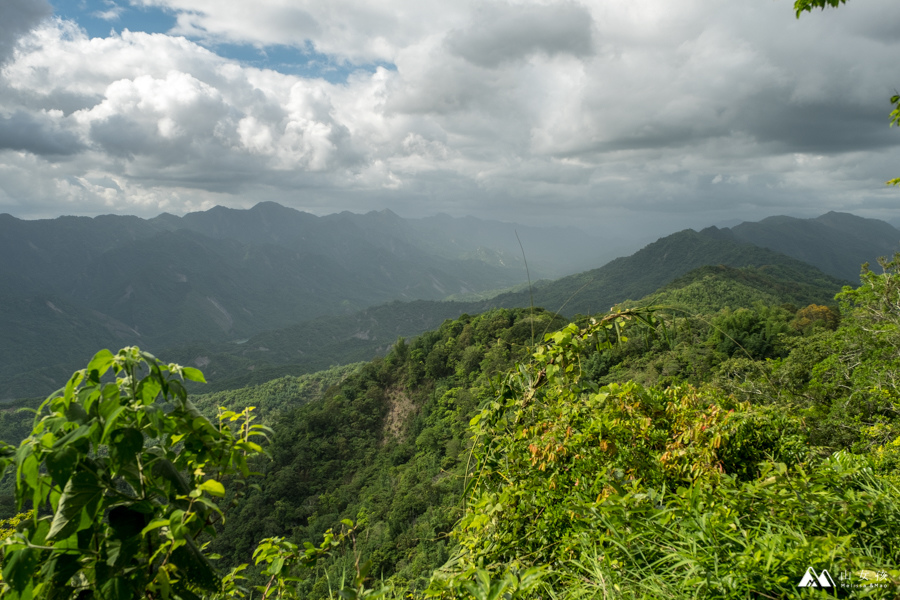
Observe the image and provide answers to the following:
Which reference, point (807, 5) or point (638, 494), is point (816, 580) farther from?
point (807, 5)

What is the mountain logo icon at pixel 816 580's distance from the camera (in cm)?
158

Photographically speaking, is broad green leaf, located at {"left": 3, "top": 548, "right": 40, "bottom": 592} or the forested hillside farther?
the forested hillside

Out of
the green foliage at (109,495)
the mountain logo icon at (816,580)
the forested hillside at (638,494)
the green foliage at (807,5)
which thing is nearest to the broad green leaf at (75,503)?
the green foliage at (109,495)

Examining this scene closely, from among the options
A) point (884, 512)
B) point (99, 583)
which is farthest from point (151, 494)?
point (884, 512)

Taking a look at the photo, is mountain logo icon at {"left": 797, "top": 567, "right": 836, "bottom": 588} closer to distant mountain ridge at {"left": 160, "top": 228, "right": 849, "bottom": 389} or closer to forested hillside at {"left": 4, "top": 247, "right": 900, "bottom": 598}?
forested hillside at {"left": 4, "top": 247, "right": 900, "bottom": 598}

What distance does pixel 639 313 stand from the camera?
282 cm

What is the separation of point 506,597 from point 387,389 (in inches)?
2053

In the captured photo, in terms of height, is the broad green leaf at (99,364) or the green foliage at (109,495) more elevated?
the broad green leaf at (99,364)

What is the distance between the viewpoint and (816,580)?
1604 mm

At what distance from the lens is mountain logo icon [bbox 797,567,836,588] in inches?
62.4

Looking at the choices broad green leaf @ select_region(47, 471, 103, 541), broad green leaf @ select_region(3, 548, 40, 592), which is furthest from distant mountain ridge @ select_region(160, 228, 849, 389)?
broad green leaf @ select_region(3, 548, 40, 592)

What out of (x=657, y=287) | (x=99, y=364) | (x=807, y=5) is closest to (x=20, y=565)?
(x=99, y=364)

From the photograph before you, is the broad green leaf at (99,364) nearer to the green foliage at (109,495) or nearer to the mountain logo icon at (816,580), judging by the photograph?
the green foliage at (109,495)

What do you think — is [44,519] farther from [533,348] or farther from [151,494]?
[533,348]
